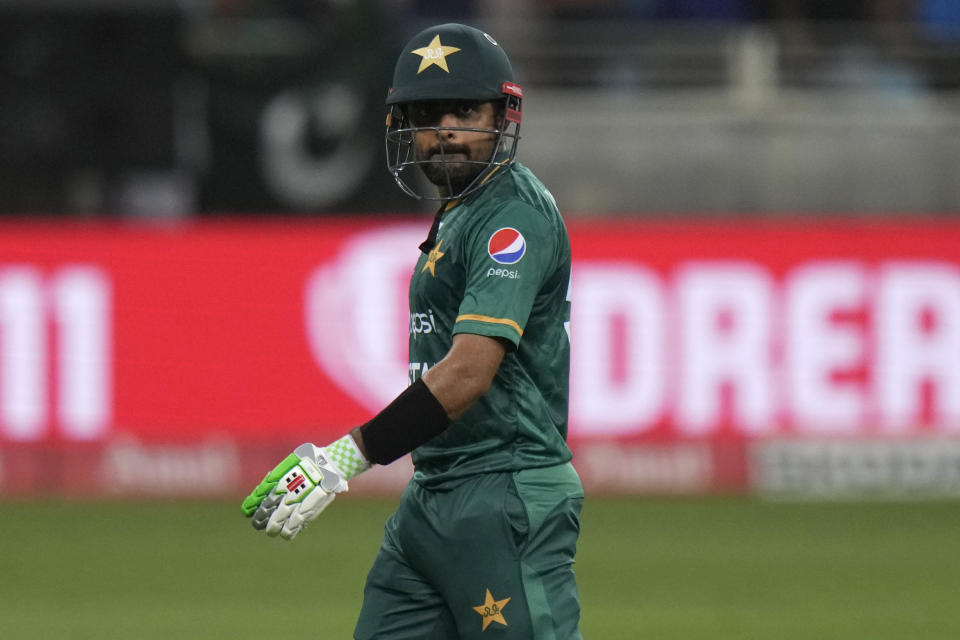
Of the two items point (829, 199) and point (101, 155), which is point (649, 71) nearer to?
point (829, 199)

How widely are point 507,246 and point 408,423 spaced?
0.49 meters

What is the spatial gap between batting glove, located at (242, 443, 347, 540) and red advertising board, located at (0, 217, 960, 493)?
7.84 meters

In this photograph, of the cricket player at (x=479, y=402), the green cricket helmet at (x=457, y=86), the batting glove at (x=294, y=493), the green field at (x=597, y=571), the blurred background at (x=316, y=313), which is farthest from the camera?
the blurred background at (x=316, y=313)

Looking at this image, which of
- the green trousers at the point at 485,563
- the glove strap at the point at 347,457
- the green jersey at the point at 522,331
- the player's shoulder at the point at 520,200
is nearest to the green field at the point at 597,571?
the green trousers at the point at 485,563

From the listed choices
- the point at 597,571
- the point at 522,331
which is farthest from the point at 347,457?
the point at 597,571

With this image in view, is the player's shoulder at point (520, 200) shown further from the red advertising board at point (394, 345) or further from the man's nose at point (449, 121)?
the red advertising board at point (394, 345)

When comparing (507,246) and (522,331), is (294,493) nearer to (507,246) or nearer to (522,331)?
(522,331)

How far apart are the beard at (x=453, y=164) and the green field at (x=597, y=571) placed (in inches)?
152

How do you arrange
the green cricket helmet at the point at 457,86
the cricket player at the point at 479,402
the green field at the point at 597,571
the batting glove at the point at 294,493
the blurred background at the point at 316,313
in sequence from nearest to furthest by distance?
the batting glove at the point at 294,493 < the cricket player at the point at 479,402 < the green cricket helmet at the point at 457,86 < the green field at the point at 597,571 < the blurred background at the point at 316,313

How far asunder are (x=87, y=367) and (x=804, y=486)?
5146 mm

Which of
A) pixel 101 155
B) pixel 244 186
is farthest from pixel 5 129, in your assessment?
pixel 244 186

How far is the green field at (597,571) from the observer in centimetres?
793

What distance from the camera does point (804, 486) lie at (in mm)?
11898

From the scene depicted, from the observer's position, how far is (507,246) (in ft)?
13.2
